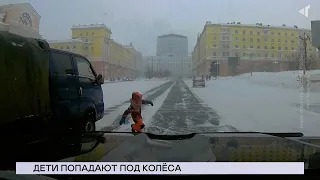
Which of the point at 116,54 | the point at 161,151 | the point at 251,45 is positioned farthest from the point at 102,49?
the point at 251,45

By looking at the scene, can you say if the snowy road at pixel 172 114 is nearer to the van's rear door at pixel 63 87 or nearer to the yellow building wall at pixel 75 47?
the van's rear door at pixel 63 87

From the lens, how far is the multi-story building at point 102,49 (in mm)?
2307

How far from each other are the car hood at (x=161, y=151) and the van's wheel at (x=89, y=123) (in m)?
0.29

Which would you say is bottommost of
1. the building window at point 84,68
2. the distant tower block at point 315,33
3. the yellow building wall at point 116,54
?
the building window at point 84,68

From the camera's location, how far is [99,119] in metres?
2.36

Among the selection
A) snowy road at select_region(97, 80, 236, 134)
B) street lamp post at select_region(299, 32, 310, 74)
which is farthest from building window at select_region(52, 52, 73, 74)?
street lamp post at select_region(299, 32, 310, 74)

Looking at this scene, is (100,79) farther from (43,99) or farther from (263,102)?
(263,102)

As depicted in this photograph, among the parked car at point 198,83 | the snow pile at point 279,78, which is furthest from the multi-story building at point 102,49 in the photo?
the snow pile at point 279,78

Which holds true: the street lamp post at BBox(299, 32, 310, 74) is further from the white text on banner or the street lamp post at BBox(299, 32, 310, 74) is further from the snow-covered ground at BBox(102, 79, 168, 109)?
the snow-covered ground at BBox(102, 79, 168, 109)

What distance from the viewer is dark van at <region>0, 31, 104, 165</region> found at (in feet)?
6.31

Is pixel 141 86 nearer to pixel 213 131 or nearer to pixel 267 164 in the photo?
pixel 213 131

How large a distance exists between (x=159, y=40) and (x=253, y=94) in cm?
85

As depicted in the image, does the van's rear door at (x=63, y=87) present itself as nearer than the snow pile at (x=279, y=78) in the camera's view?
Yes

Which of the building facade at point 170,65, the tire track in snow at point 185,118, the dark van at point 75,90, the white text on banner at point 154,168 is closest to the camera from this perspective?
the white text on banner at point 154,168
